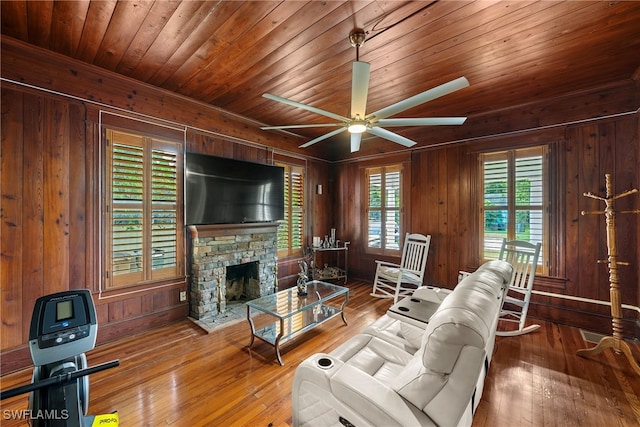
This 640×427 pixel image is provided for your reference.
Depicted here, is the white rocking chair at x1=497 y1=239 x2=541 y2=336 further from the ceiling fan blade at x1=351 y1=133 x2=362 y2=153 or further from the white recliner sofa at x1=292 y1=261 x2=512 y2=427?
the ceiling fan blade at x1=351 y1=133 x2=362 y2=153

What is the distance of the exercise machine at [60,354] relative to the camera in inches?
49.8

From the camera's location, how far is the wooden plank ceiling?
179 centimetres

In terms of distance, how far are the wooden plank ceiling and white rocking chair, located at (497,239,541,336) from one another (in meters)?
1.85

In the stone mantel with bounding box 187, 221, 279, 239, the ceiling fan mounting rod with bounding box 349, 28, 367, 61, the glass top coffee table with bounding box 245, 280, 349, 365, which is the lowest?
the glass top coffee table with bounding box 245, 280, 349, 365

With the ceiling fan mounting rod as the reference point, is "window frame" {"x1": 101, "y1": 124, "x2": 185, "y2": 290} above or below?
below

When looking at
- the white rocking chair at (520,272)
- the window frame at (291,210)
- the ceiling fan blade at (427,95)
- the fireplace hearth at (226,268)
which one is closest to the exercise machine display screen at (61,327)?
the fireplace hearth at (226,268)

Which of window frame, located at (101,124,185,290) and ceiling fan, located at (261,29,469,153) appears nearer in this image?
ceiling fan, located at (261,29,469,153)

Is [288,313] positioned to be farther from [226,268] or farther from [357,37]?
[357,37]

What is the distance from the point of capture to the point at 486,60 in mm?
2369

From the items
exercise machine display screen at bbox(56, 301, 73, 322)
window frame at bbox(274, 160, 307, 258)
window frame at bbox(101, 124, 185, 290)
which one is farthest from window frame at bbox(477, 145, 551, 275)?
exercise machine display screen at bbox(56, 301, 73, 322)

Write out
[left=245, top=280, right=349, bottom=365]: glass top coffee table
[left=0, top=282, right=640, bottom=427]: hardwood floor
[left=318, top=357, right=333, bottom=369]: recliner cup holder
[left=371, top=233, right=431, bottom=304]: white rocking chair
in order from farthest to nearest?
[left=371, top=233, right=431, bottom=304]: white rocking chair → [left=245, top=280, right=349, bottom=365]: glass top coffee table → [left=0, top=282, right=640, bottom=427]: hardwood floor → [left=318, top=357, right=333, bottom=369]: recliner cup holder

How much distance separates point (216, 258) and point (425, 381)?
2.88 meters

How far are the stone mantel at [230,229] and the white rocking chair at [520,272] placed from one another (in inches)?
126

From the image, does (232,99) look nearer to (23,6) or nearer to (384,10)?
(23,6)
